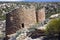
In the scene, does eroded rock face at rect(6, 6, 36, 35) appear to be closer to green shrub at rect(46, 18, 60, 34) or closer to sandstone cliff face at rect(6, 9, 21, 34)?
sandstone cliff face at rect(6, 9, 21, 34)

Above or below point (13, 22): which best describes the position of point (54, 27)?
above

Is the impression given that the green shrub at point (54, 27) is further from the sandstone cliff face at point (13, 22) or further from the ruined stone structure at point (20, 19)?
the sandstone cliff face at point (13, 22)

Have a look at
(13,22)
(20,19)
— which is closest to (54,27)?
(20,19)

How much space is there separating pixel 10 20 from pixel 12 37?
2.42 m

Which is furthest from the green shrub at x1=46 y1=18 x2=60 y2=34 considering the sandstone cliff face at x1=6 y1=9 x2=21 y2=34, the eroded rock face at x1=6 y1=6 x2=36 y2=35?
the sandstone cliff face at x1=6 y1=9 x2=21 y2=34

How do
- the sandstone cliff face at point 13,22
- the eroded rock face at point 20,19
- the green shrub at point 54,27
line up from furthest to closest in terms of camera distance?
the sandstone cliff face at point 13,22
the eroded rock face at point 20,19
the green shrub at point 54,27

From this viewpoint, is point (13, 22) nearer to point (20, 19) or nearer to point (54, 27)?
point (20, 19)

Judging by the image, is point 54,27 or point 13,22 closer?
point 54,27

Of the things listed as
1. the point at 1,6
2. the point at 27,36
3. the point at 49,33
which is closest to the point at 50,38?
the point at 49,33

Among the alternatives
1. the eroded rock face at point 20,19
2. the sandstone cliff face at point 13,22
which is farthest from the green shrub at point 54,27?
the sandstone cliff face at point 13,22

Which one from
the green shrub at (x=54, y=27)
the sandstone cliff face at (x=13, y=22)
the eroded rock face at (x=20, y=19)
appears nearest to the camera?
the green shrub at (x=54, y=27)

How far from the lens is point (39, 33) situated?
28.4 metres

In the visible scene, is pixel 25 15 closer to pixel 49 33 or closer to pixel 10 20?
pixel 10 20

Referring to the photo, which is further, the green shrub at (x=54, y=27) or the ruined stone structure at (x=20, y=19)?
the ruined stone structure at (x=20, y=19)
